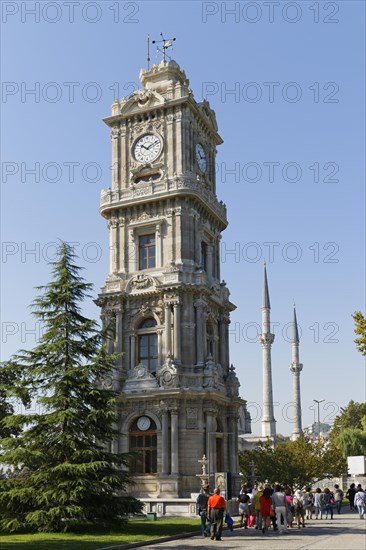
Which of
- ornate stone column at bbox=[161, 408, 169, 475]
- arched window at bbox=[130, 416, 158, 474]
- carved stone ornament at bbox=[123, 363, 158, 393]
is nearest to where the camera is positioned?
ornate stone column at bbox=[161, 408, 169, 475]

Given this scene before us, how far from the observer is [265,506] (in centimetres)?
2711

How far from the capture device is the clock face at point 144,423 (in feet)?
145

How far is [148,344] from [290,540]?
2469 cm

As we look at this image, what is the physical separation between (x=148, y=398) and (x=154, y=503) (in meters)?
6.41

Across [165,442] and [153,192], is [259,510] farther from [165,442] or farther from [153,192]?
[153,192]

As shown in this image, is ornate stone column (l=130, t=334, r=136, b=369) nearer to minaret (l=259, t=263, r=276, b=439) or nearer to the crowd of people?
the crowd of people

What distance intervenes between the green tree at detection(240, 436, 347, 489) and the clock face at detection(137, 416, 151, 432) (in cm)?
1181

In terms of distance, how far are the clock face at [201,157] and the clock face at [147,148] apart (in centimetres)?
327

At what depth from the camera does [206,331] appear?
160 feet

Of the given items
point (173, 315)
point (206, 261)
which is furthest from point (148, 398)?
point (206, 261)

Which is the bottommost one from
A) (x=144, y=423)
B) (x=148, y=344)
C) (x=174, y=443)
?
(x=174, y=443)

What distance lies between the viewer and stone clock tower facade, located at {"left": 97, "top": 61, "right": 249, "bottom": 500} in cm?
4341

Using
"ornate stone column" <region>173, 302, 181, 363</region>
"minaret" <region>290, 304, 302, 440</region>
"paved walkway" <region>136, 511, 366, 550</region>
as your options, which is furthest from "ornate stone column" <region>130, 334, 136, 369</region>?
"minaret" <region>290, 304, 302, 440</region>

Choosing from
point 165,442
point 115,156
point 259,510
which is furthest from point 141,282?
point 259,510
